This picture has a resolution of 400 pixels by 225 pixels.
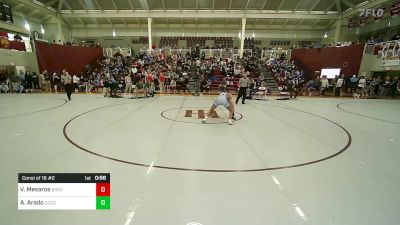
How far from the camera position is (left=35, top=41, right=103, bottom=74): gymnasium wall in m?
18.2

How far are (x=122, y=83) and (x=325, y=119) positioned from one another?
44.7 ft

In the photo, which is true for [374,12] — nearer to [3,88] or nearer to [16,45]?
[3,88]

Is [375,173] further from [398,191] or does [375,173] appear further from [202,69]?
[202,69]

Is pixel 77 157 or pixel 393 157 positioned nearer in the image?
pixel 77 157

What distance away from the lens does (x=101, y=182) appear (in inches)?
87.5

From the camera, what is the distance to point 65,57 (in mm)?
19234

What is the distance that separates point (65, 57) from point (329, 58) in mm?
22276

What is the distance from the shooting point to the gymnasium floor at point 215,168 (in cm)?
251

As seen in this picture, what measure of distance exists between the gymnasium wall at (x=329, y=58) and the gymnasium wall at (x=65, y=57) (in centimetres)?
1889

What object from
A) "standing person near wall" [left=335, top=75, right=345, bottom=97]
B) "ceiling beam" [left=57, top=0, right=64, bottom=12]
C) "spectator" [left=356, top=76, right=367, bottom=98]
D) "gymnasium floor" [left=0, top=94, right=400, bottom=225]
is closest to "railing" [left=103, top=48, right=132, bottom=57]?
"ceiling beam" [left=57, top=0, right=64, bottom=12]

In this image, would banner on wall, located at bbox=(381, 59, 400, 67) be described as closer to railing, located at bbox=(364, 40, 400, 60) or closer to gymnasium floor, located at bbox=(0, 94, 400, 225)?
railing, located at bbox=(364, 40, 400, 60)

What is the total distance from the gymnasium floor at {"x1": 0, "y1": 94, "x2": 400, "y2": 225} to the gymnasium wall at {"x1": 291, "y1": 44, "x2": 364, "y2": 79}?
13.8 m

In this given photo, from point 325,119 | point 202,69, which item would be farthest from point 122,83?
point 325,119

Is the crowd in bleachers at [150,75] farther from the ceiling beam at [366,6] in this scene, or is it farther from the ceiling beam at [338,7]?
the ceiling beam at [366,6]
